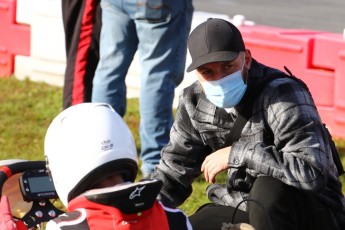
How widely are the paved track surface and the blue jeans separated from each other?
627cm

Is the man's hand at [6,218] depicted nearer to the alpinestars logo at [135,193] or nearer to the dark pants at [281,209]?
the alpinestars logo at [135,193]

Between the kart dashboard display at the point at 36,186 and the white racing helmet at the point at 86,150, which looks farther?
the kart dashboard display at the point at 36,186

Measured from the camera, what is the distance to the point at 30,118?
8.42m

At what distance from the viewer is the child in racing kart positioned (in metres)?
3.45

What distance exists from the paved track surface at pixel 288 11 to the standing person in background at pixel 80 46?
19.2ft

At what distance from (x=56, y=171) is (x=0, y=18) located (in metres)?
6.20

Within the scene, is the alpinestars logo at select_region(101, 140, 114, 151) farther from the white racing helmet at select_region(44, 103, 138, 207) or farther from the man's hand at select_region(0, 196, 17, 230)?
the man's hand at select_region(0, 196, 17, 230)

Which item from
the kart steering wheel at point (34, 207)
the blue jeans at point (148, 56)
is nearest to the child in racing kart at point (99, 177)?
the kart steering wheel at point (34, 207)

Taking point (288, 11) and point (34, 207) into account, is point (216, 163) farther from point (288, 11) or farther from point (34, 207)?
point (288, 11)

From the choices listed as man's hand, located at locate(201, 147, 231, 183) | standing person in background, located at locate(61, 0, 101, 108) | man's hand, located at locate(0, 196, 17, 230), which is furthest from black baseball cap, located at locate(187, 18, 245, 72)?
standing person in background, located at locate(61, 0, 101, 108)

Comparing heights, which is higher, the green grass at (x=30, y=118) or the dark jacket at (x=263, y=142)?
the dark jacket at (x=263, y=142)

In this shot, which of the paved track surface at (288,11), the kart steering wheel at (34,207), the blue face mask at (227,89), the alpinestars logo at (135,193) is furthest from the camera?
the paved track surface at (288,11)

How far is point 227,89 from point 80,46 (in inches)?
128

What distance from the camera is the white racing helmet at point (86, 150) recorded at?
3.54 metres
